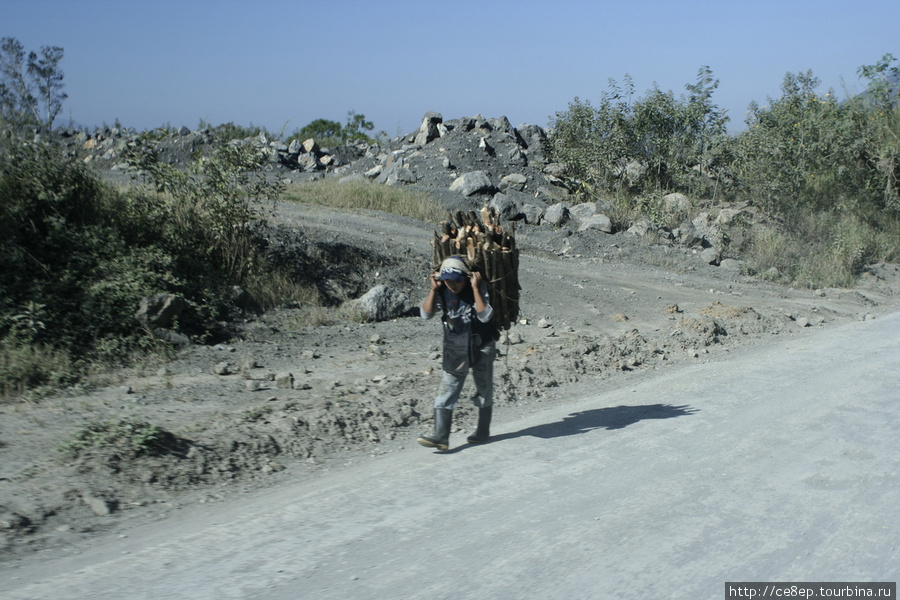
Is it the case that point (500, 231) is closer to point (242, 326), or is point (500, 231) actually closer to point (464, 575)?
point (464, 575)

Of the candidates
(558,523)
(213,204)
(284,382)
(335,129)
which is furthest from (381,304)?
(335,129)

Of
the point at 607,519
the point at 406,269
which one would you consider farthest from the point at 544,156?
the point at 607,519

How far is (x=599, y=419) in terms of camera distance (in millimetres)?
6613

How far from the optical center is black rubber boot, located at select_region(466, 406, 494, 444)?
597 cm

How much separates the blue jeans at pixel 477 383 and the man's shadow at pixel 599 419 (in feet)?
1.27

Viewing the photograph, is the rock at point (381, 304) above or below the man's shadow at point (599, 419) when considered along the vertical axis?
above

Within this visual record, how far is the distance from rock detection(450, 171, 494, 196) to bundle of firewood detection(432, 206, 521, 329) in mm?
14679

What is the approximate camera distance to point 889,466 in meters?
5.27

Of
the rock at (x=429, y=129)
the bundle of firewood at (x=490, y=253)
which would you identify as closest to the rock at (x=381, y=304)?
the bundle of firewood at (x=490, y=253)

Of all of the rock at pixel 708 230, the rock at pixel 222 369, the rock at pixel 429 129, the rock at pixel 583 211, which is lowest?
the rock at pixel 222 369

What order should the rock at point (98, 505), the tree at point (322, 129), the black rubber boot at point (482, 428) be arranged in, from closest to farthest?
the rock at point (98, 505)
the black rubber boot at point (482, 428)
the tree at point (322, 129)

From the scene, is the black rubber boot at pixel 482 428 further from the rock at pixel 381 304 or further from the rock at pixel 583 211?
→ the rock at pixel 583 211

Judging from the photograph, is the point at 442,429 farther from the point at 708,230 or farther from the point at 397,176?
the point at 397,176

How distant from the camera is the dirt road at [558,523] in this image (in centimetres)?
371
